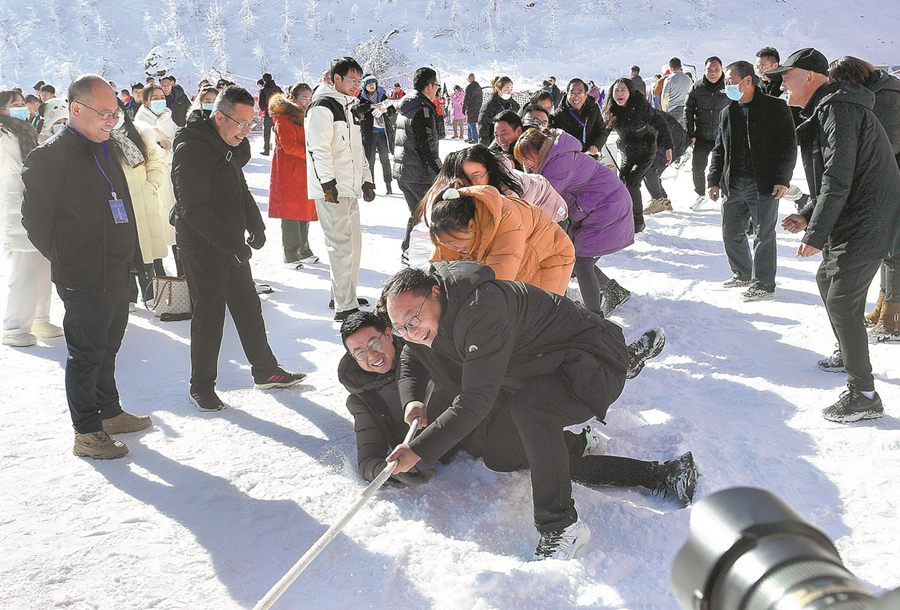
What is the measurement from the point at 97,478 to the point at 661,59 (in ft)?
115

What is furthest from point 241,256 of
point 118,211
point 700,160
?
point 700,160

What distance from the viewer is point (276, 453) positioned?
3.44m

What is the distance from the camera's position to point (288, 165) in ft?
21.4

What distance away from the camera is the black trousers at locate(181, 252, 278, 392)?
377cm

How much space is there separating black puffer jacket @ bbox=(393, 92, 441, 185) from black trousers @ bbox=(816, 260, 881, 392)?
12.0 feet

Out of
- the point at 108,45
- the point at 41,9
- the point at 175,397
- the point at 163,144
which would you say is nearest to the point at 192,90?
the point at 108,45

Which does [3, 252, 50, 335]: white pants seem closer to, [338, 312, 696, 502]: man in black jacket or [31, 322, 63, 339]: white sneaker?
[31, 322, 63, 339]: white sneaker

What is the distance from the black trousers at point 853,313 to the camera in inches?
127

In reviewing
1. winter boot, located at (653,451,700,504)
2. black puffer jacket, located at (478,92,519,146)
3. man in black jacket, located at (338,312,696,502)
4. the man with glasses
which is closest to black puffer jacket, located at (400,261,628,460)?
man in black jacket, located at (338,312,696,502)

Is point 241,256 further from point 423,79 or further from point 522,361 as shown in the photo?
point 423,79

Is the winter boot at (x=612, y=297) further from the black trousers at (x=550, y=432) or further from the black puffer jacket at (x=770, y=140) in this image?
the black trousers at (x=550, y=432)

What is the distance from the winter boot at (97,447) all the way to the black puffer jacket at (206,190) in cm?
108

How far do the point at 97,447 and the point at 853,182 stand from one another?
393 centimetres

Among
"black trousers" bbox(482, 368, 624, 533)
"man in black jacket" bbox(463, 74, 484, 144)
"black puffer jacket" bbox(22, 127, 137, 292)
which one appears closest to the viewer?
"black trousers" bbox(482, 368, 624, 533)
